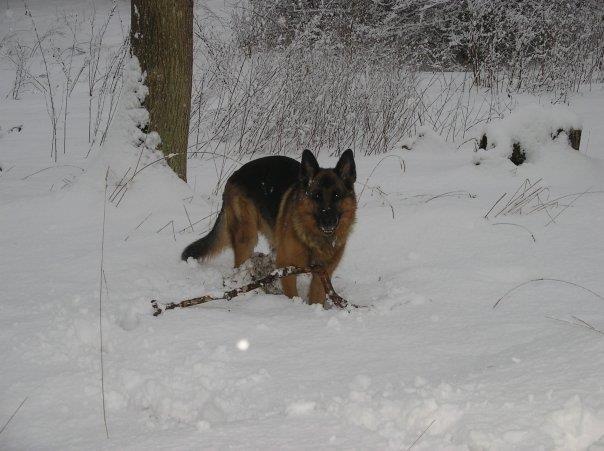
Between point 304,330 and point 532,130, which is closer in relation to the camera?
point 304,330

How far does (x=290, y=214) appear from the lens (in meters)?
3.75

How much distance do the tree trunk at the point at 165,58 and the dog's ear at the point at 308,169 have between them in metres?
1.71

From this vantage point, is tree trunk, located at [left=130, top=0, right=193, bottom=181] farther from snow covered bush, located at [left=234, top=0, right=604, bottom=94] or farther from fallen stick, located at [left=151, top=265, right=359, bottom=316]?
snow covered bush, located at [left=234, top=0, right=604, bottom=94]

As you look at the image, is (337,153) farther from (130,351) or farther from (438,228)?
(130,351)

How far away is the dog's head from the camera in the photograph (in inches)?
139

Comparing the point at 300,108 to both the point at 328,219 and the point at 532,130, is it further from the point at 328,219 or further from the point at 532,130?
the point at 328,219

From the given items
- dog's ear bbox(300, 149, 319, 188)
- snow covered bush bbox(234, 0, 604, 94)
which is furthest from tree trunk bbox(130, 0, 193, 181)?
snow covered bush bbox(234, 0, 604, 94)

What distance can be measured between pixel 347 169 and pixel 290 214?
1.65ft

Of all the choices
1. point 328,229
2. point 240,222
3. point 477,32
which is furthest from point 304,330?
point 477,32

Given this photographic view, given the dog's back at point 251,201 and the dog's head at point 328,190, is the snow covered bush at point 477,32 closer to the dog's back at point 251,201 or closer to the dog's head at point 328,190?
the dog's back at point 251,201

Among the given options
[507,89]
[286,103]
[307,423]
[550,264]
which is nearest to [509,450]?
[307,423]

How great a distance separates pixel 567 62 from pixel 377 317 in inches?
330

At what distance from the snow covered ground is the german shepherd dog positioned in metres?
0.28

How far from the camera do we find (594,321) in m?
2.86
